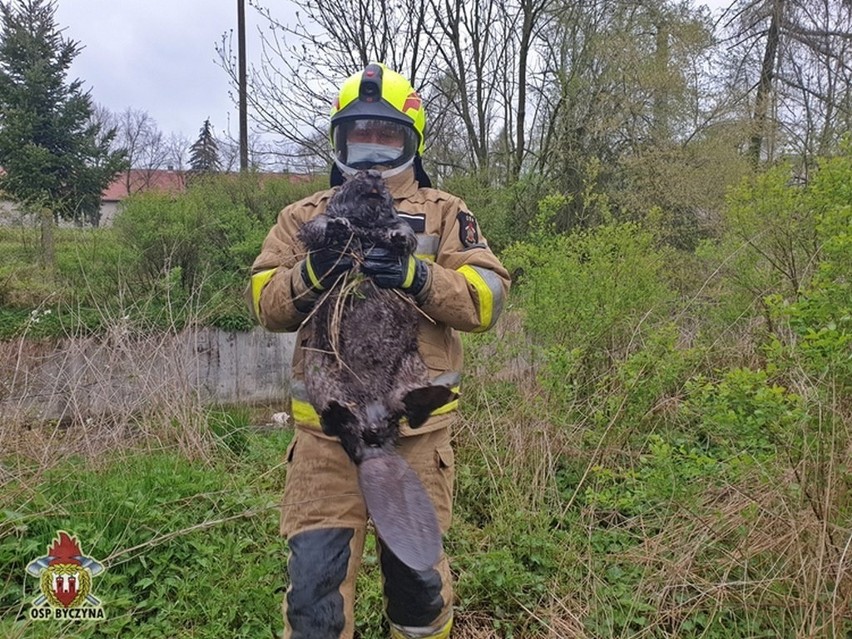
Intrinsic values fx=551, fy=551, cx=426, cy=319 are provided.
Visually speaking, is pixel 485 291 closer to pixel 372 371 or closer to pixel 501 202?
pixel 372 371

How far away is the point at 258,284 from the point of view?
1829 millimetres

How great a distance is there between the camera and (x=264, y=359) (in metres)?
6.80

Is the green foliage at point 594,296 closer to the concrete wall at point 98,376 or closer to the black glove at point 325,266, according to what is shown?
the black glove at point 325,266

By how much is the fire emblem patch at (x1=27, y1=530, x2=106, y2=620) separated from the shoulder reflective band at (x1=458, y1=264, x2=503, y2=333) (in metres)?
2.36

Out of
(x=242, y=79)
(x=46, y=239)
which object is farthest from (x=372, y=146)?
(x=242, y=79)

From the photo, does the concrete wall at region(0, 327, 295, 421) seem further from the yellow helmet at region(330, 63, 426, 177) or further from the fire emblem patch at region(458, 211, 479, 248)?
the fire emblem patch at region(458, 211, 479, 248)

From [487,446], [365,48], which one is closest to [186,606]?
[487,446]

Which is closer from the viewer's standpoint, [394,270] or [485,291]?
[394,270]

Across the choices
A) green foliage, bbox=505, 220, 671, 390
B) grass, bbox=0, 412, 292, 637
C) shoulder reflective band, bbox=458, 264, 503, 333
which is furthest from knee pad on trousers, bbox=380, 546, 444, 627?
Answer: green foliage, bbox=505, 220, 671, 390

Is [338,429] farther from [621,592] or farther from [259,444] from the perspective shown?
[259,444]

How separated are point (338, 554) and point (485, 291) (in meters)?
0.96

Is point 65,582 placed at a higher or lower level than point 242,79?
lower

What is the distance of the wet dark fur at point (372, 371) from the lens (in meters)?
1.51

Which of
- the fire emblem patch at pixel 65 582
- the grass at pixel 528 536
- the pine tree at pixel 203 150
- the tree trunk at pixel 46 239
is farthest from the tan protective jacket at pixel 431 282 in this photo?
the pine tree at pixel 203 150
